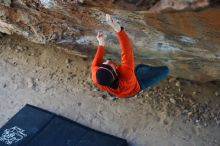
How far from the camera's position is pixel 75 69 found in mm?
6090

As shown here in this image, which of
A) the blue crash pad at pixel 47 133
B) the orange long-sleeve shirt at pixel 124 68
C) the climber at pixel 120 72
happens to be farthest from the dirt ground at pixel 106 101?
the orange long-sleeve shirt at pixel 124 68

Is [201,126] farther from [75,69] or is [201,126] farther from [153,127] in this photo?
[75,69]

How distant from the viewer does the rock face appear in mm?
3385

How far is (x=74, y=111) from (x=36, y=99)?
1.90 ft

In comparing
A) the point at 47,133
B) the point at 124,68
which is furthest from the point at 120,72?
the point at 47,133

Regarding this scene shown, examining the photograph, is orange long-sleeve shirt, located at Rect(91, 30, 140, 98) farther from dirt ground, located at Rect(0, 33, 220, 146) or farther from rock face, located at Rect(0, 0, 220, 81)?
dirt ground, located at Rect(0, 33, 220, 146)

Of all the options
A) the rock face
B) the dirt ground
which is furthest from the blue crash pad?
the rock face

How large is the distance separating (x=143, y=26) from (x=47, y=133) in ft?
6.41

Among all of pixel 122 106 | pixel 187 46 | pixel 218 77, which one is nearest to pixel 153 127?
pixel 122 106

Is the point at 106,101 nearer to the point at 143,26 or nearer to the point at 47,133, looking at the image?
the point at 47,133

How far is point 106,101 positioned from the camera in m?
5.68

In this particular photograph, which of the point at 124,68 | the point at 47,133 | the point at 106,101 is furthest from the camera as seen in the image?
the point at 106,101

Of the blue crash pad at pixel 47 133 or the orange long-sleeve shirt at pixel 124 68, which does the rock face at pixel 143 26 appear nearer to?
the orange long-sleeve shirt at pixel 124 68

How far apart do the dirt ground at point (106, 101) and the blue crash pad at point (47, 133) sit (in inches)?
7.2
